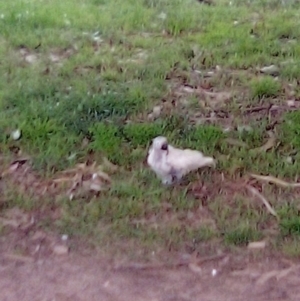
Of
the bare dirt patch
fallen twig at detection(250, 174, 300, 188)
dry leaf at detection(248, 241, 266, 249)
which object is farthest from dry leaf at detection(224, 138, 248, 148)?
the bare dirt patch

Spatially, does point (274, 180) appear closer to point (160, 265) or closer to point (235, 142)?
point (235, 142)

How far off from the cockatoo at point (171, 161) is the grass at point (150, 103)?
0.09 m

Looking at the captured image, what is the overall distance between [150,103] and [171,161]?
104 centimetres

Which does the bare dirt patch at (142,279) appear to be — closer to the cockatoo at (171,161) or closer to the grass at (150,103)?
the grass at (150,103)

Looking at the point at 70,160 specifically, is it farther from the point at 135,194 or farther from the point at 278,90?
the point at 278,90

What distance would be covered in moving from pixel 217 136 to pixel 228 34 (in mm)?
1706

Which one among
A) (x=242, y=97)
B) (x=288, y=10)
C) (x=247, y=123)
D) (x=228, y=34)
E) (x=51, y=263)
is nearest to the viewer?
(x=51, y=263)

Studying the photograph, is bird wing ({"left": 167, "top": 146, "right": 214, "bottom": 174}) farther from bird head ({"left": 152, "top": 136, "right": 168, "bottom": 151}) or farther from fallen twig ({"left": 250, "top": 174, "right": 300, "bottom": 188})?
fallen twig ({"left": 250, "top": 174, "right": 300, "bottom": 188})

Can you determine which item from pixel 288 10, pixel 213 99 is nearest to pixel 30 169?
pixel 213 99

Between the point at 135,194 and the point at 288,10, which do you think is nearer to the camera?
the point at 135,194

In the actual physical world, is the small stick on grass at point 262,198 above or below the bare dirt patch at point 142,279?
below

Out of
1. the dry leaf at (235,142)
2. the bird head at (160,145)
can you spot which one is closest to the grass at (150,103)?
the dry leaf at (235,142)

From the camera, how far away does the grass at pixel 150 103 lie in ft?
13.4

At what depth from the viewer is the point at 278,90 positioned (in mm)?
5355
